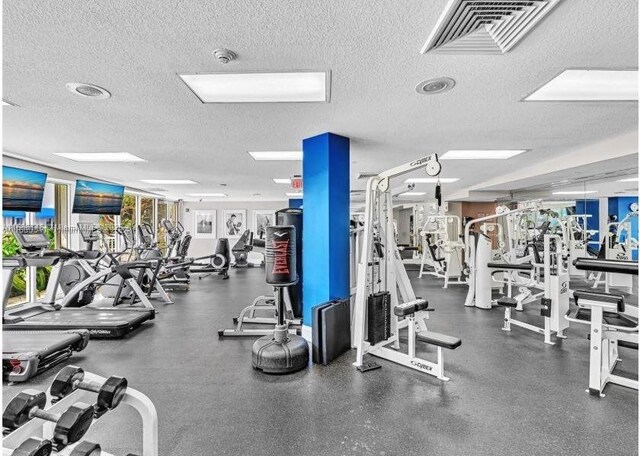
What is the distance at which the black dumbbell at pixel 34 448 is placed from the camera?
1048 mm

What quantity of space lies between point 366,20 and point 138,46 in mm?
1297

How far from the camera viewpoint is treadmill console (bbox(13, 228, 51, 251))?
3654 millimetres

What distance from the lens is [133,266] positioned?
184 inches

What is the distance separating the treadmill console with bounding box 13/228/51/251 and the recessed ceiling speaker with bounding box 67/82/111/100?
7.39 feet

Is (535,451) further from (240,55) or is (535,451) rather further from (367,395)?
(240,55)

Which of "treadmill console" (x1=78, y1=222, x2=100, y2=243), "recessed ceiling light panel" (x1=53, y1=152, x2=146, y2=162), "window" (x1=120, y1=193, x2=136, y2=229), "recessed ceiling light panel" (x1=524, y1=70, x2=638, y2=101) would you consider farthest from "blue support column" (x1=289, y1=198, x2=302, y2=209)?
"recessed ceiling light panel" (x1=524, y1=70, x2=638, y2=101)

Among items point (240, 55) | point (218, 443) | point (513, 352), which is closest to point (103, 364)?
point (218, 443)

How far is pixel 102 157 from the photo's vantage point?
14.9ft

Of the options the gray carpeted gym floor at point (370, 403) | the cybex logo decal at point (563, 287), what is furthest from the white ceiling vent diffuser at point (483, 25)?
the cybex logo decal at point (563, 287)

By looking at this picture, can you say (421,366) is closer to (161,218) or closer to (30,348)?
(30,348)

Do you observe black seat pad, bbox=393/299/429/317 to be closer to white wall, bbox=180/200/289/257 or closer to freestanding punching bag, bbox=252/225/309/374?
freestanding punching bag, bbox=252/225/309/374

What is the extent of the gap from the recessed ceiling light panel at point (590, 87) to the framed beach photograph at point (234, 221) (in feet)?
31.3

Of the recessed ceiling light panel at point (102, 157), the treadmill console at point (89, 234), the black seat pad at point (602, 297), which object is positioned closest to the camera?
the black seat pad at point (602, 297)

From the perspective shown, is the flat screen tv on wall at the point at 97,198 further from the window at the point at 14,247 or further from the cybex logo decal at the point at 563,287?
Answer: the cybex logo decal at the point at 563,287
